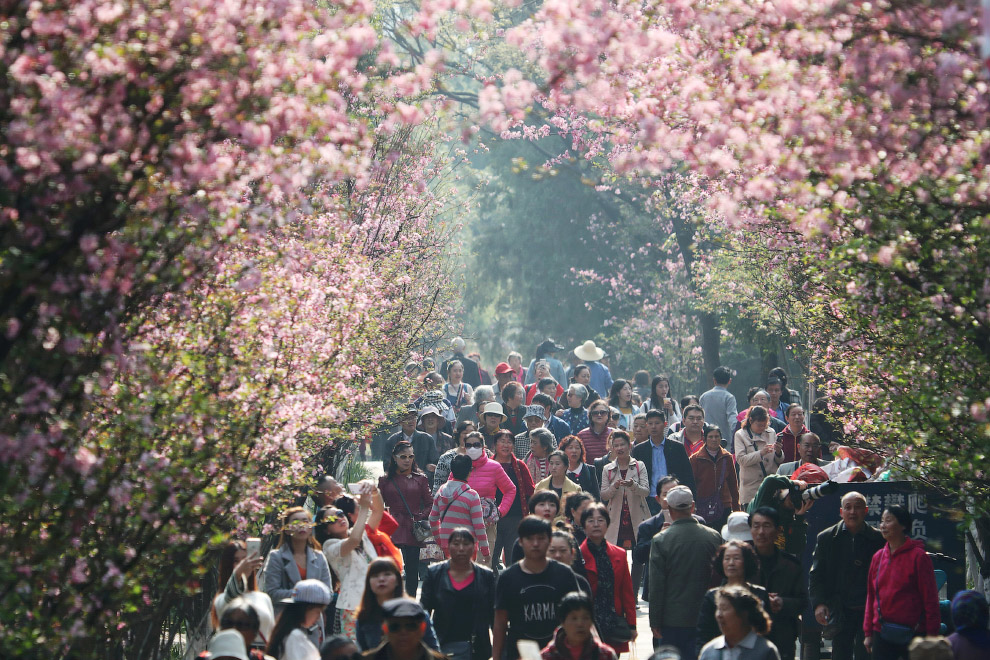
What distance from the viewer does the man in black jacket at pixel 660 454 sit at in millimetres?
14820

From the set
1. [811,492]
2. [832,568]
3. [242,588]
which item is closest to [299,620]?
[242,588]

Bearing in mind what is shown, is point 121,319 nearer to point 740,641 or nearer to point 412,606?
point 412,606

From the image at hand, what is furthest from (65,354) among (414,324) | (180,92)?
(414,324)

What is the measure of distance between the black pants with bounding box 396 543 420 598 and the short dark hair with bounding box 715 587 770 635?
6636mm

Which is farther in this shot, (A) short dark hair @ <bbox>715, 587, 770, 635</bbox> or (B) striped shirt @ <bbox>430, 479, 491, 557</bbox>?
(B) striped shirt @ <bbox>430, 479, 491, 557</bbox>

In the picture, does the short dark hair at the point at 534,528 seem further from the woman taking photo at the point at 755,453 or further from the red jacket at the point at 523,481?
the woman taking photo at the point at 755,453

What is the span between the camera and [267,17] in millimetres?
6125

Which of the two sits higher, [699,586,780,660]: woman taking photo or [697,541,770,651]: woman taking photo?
[697,541,770,651]: woman taking photo

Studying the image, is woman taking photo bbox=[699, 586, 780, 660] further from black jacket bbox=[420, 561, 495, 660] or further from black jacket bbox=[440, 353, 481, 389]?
black jacket bbox=[440, 353, 481, 389]

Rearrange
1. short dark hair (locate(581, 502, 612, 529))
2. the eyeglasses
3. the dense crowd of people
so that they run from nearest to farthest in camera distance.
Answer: the eyeglasses, the dense crowd of people, short dark hair (locate(581, 502, 612, 529))

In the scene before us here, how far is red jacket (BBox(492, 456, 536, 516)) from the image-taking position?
46.2ft

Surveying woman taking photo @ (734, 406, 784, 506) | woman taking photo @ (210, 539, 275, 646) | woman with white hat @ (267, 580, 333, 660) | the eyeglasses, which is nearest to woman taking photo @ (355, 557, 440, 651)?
woman with white hat @ (267, 580, 333, 660)

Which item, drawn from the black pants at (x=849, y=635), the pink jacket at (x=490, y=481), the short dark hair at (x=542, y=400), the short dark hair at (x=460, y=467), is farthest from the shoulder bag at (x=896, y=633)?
the short dark hair at (x=542, y=400)

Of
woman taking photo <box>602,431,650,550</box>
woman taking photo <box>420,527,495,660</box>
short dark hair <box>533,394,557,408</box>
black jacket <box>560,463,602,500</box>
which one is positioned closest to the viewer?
woman taking photo <box>420,527,495,660</box>
